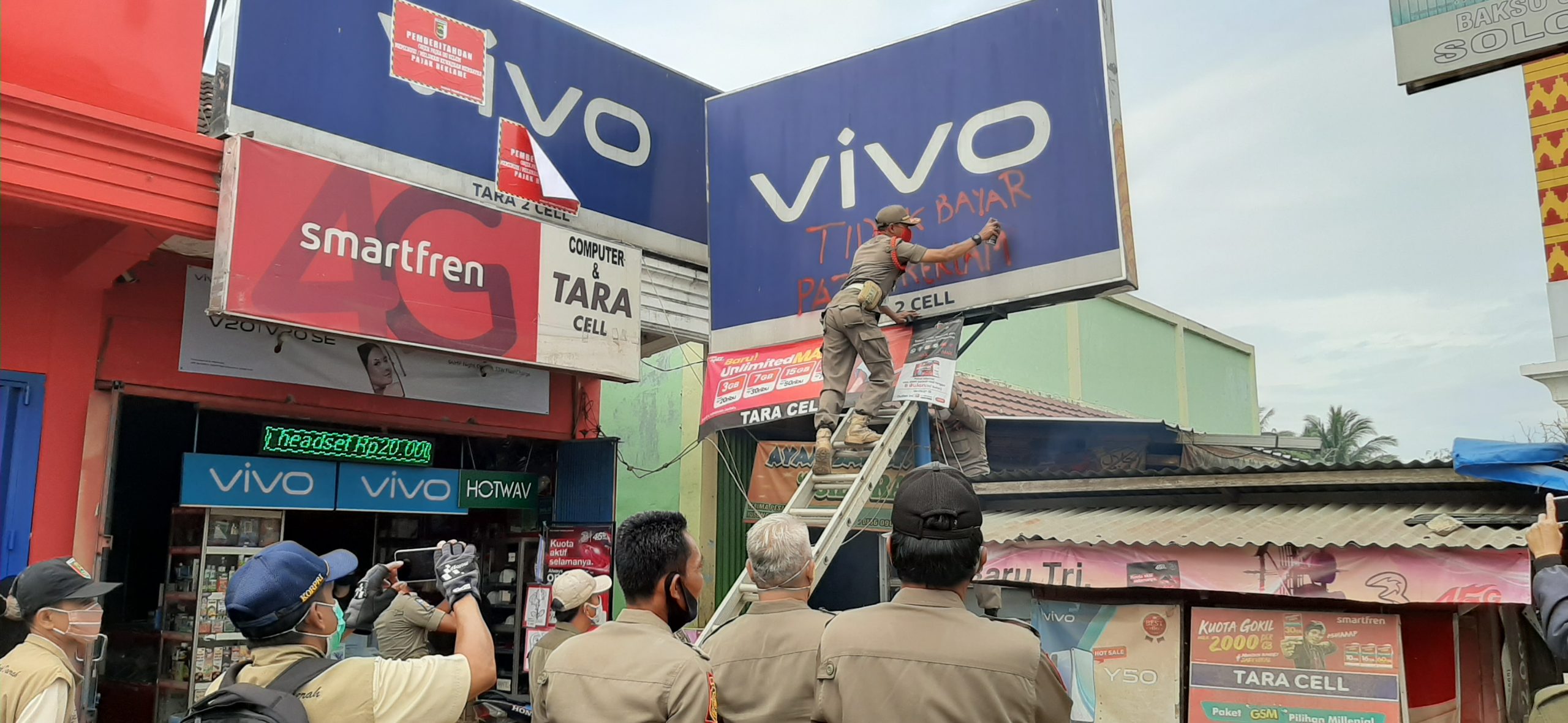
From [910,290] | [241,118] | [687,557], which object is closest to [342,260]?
[241,118]

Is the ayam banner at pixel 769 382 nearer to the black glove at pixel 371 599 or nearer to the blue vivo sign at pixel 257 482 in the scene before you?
the blue vivo sign at pixel 257 482

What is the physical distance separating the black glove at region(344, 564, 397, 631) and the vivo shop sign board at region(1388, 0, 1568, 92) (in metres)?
5.47

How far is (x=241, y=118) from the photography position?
816cm

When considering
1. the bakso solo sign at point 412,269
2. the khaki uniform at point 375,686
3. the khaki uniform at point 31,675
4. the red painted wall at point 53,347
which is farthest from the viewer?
the red painted wall at point 53,347

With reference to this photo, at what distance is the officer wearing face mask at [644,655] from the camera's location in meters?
2.70

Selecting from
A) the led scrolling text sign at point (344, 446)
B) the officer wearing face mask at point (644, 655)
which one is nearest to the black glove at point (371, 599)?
the officer wearing face mask at point (644, 655)

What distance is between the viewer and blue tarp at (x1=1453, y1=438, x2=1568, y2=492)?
4996 millimetres

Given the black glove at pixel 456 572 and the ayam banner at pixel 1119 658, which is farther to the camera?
the ayam banner at pixel 1119 658

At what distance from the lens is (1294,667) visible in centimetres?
555

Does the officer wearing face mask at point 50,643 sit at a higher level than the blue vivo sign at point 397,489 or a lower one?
lower

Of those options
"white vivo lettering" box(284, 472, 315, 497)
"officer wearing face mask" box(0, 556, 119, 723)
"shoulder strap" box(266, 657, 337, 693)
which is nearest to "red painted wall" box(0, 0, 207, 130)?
"white vivo lettering" box(284, 472, 315, 497)

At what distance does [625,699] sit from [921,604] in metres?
0.84

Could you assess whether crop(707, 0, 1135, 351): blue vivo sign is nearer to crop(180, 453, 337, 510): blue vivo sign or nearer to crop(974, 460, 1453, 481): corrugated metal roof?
crop(974, 460, 1453, 481): corrugated metal roof

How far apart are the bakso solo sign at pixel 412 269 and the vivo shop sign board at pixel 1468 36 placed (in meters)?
6.42
